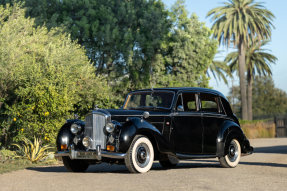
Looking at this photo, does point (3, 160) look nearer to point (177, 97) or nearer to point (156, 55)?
point (177, 97)

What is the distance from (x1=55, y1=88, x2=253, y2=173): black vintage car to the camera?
842 centimetres

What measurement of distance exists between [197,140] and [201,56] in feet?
71.6

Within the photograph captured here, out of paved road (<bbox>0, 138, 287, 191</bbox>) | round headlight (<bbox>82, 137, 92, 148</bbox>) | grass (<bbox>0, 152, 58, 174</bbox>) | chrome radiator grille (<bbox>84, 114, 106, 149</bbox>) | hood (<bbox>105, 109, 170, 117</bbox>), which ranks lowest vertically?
paved road (<bbox>0, 138, 287, 191</bbox>)

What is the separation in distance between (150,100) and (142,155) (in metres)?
1.79

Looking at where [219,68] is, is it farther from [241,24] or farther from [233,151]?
[233,151]

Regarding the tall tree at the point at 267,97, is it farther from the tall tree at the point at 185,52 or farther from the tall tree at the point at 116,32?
the tall tree at the point at 116,32

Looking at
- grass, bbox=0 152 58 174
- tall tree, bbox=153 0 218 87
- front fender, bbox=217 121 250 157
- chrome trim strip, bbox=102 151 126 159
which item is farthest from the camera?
tall tree, bbox=153 0 218 87

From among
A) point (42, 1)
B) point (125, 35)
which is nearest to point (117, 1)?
point (125, 35)

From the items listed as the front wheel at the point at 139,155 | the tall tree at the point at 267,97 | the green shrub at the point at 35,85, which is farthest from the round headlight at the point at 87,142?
the tall tree at the point at 267,97

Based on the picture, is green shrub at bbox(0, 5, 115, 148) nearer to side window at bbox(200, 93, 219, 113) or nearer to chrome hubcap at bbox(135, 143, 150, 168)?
side window at bbox(200, 93, 219, 113)

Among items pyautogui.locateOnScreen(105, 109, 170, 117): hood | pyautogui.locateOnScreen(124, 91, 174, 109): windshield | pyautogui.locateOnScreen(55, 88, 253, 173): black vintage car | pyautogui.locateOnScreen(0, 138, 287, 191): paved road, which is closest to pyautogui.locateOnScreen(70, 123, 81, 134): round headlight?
pyautogui.locateOnScreen(55, 88, 253, 173): black vintage car

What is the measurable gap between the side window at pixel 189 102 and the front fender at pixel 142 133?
1.27 metres

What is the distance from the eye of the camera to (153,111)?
933 centimetres

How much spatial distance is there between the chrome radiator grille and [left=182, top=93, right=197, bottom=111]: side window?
86.6 inches
